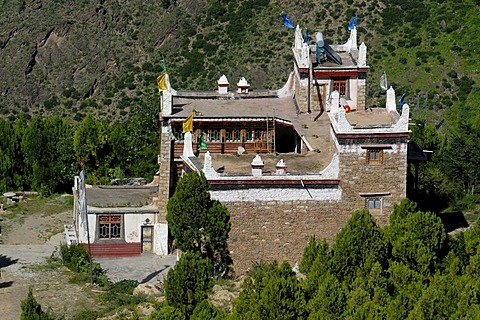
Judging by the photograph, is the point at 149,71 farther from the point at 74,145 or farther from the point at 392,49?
the point at 74,145

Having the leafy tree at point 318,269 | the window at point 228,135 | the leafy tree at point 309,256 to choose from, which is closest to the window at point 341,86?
the window at point 228,135

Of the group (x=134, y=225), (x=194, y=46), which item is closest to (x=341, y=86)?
(x=134, y=225)

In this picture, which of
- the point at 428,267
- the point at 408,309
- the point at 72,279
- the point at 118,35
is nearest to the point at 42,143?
the point at 72,279

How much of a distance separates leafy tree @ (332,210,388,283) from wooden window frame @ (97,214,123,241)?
37.2 ft

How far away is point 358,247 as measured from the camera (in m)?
48.4

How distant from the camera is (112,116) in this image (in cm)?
10288

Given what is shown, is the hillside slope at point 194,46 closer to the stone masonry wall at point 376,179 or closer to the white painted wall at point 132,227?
the white painted wall at point 132,227

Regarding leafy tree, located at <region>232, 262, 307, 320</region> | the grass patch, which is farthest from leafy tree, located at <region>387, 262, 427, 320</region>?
the grass patch

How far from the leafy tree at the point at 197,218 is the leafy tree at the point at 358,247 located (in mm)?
5101

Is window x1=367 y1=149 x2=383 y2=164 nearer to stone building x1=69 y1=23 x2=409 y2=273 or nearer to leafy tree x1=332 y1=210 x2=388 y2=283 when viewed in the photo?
stone building x1=69 y1=23 x2=409 y2=273

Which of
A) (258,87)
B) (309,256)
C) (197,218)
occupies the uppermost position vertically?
(258,87)

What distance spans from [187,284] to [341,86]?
59.0 ft

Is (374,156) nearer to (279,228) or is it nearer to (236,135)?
(279,228)

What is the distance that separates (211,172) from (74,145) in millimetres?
20145
